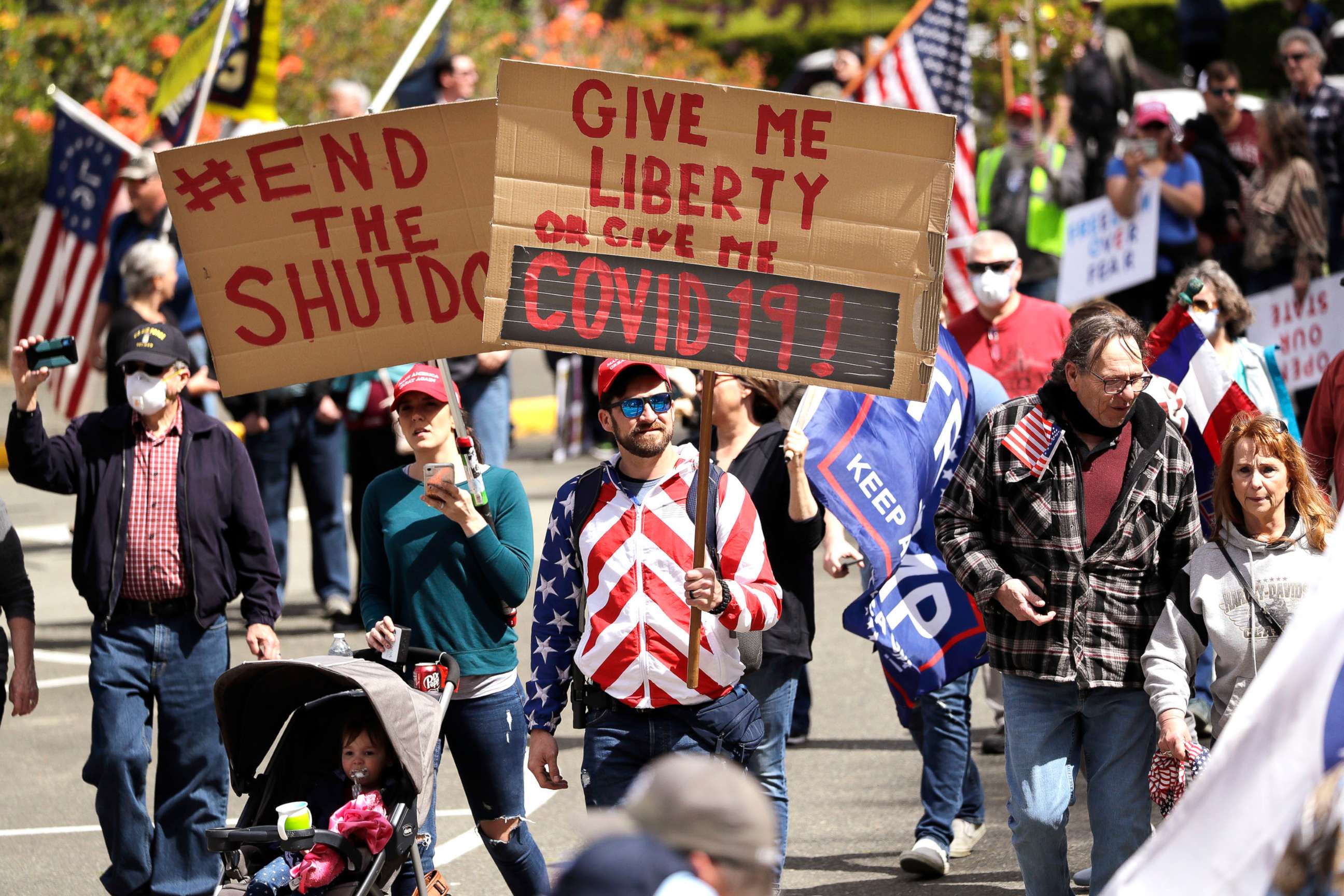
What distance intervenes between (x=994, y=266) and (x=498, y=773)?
3791 mm

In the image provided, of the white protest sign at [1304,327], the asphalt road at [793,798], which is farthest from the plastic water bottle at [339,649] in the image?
the white protest sign at [1304,327]

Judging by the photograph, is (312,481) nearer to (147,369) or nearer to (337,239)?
(147,369)

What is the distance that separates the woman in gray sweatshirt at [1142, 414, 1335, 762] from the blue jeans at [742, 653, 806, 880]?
4.13ft

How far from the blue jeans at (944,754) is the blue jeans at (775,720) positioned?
725 mm

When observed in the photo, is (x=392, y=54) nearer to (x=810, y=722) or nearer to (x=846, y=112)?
(x=810, y=722)

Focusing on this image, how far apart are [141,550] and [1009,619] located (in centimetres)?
299

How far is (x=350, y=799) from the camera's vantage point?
548 cm

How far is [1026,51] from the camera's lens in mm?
20719

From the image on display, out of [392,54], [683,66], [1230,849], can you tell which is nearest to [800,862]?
[1230,849]

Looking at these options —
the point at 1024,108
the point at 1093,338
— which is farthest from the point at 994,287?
the point at 1024,108

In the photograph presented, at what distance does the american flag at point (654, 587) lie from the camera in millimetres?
5332

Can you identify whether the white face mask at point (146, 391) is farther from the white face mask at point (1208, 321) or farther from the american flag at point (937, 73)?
the american flag at point (937, 73)

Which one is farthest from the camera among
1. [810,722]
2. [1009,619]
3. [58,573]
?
[58,573]

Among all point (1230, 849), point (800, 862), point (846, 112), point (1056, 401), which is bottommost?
point (800, 862)
